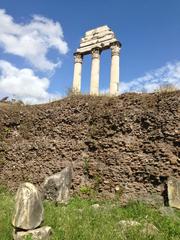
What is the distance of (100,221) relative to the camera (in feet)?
25.6

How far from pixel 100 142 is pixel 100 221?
3872 millimetres

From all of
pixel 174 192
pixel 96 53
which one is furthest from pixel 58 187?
pixel 96 53

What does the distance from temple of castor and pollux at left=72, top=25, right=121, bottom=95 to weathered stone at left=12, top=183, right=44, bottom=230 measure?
49.7 ft

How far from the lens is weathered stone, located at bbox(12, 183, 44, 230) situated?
6.92m

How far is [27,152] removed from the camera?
12836mm

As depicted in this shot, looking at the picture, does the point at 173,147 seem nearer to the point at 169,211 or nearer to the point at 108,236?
the point at 169,211

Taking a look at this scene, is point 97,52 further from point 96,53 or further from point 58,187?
point 58,187

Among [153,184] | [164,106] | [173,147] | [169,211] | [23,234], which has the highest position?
[164,106]

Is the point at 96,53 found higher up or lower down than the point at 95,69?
higher up

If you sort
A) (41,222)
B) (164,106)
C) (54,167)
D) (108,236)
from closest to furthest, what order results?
1. (108,236)
2. (41,222)
3. (164,106)
4. (54,167)

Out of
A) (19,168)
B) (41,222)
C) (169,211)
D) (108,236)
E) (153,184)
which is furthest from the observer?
(19,168)

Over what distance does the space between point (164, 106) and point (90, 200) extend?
138 inches

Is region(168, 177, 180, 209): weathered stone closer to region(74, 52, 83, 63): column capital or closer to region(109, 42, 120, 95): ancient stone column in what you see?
region(109, 42, 120, 95): ancient stone column

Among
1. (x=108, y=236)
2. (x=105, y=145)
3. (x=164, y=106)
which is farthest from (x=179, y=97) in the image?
(x=108, y=236)
